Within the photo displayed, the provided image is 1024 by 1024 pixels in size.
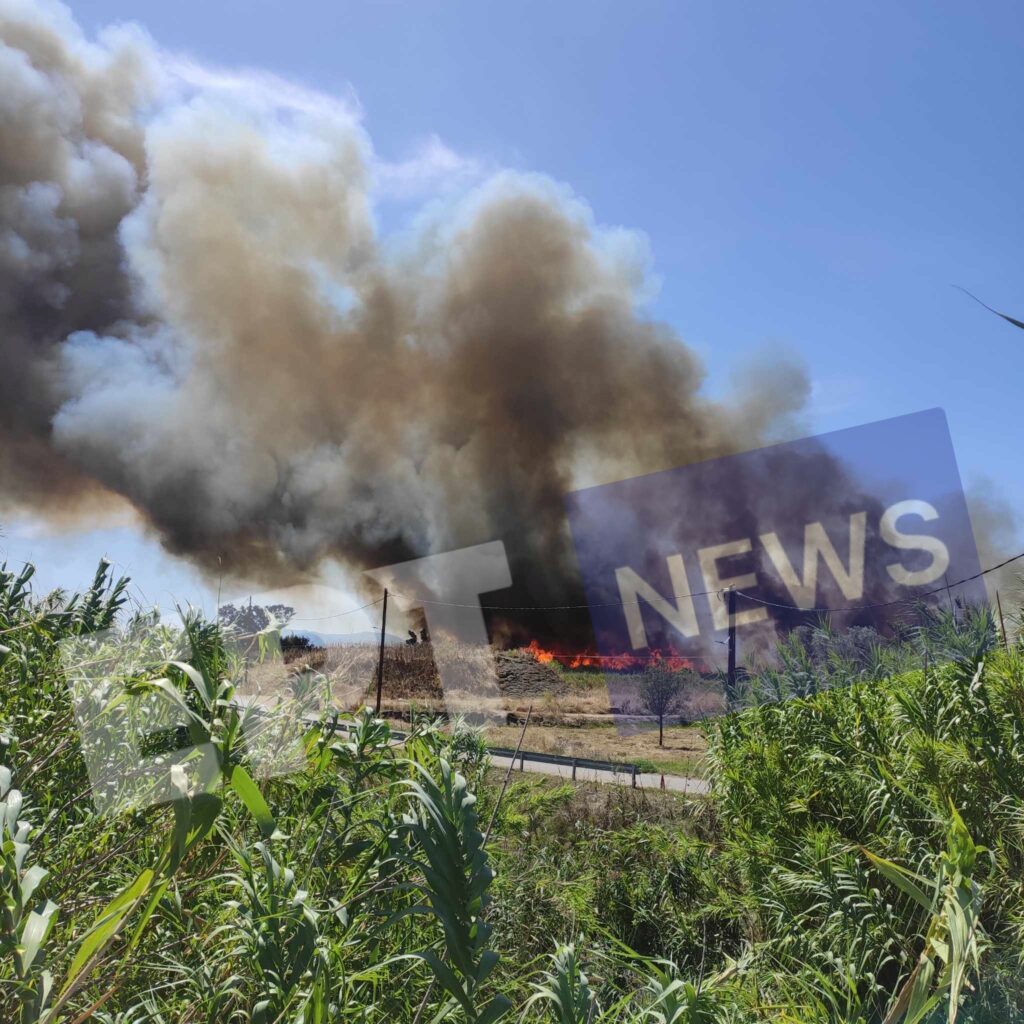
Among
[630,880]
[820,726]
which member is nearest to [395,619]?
[630,880]

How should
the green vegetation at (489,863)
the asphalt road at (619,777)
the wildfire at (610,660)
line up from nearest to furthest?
the green vegetation at (489,863), the asphalt road at (619,777), the wildfire at (610,660)

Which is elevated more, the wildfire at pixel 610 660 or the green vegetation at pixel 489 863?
the green vegetation at pixel 489 863

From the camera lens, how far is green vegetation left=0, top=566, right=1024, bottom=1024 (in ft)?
2.31

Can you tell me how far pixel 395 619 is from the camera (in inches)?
903

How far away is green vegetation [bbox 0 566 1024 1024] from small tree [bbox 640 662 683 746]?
1050 cm

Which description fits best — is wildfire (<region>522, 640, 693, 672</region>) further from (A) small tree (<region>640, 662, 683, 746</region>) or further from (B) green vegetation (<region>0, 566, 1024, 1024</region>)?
(B) green vegetation (<region>0, 566, 1024, 1024</region>)

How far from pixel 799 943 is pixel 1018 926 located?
980 millimetres

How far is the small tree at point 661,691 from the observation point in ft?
59.0

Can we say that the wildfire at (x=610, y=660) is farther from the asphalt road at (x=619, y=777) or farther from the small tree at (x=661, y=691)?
the asphalt road at (x=619, y=777)

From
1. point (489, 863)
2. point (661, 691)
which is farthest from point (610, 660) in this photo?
point (489, 863)

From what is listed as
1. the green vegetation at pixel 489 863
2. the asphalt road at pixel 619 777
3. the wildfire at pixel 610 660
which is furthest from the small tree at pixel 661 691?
the green vegetation at pixel 489 863

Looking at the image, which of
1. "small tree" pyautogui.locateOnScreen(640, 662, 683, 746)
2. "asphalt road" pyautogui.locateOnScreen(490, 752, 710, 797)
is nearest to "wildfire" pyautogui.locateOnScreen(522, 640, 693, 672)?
"small tree" pyautogui.locateOnScreen(640, 662, 683, 746)

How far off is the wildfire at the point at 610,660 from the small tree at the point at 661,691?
5.48 feet

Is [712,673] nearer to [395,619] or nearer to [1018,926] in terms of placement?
[395,619]
